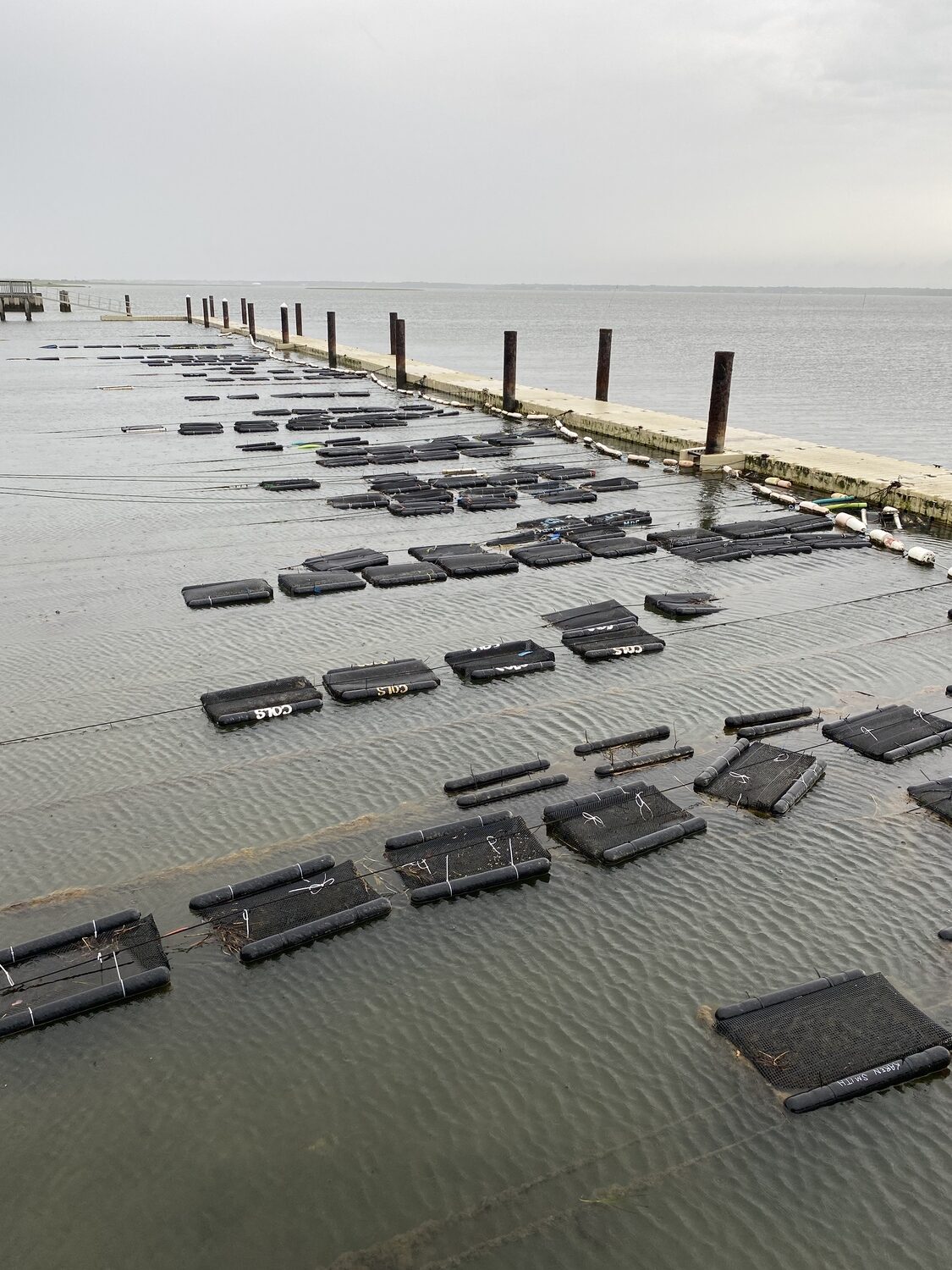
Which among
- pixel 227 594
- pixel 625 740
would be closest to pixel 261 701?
pixel 227 594

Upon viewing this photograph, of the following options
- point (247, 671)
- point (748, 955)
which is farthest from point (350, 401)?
point (748, 955)

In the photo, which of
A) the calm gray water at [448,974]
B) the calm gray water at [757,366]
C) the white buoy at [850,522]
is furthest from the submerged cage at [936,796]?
the calm gray water at [757,366]

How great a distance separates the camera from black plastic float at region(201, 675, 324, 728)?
1166 centimetres

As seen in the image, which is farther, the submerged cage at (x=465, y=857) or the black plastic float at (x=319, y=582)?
the black plastic float at (x=319, y=582)

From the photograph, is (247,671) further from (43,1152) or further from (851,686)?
(851,686)

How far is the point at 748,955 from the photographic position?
786 centimetres

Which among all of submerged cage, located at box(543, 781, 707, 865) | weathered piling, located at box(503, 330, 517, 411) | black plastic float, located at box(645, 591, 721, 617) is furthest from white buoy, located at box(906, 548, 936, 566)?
weathered piling, located at box(503, 330, 517, 411)

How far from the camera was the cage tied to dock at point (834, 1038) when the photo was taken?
658 cm

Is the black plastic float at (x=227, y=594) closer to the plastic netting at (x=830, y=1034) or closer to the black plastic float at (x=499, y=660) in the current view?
the black plastic float at (x=499, y=660)

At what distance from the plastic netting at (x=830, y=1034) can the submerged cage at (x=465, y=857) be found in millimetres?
2394

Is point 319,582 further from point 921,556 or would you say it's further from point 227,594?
point 921,556

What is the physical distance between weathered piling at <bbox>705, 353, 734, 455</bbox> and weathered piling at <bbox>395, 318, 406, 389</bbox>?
2218 centimetres

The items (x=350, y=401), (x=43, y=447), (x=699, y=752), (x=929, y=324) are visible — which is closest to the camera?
(x=699, y=752)

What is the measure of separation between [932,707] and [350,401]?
3364cm
